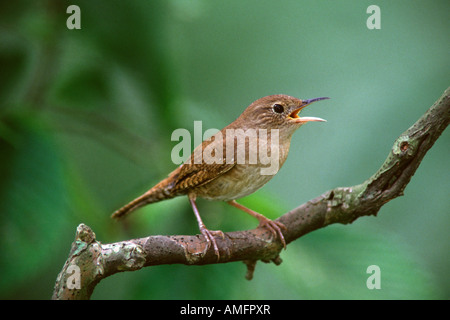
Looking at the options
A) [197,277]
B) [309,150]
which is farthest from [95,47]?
[309,150]

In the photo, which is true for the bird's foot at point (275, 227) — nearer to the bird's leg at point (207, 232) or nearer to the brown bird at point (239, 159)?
the brown bird at point (239, 159)

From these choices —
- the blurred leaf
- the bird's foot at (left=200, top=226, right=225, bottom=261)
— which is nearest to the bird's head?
the bird's foot at (left=200, top=226, right=225, bottom=261)

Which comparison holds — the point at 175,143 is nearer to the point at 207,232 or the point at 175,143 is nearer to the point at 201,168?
the point at 201,168

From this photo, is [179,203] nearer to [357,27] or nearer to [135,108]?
[135,108]

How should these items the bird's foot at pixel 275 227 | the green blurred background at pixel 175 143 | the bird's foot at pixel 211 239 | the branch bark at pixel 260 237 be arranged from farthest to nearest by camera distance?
1. the green blurred background at pixel 175 143
2. the bird's foot at pixel 275 227
3. the bird's foot at pixel 211 239
4. the branch bark at pixel 260 237

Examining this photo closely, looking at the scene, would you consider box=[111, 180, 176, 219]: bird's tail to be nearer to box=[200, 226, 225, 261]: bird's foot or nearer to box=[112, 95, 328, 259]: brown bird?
box=[112, 95, 328, 259]: brown bird

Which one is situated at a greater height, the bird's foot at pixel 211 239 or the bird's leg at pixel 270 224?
the bird's leg at pixel 270 224

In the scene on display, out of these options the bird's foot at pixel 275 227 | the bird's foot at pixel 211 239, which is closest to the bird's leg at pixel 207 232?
the bird's foot at pixel 211 239
